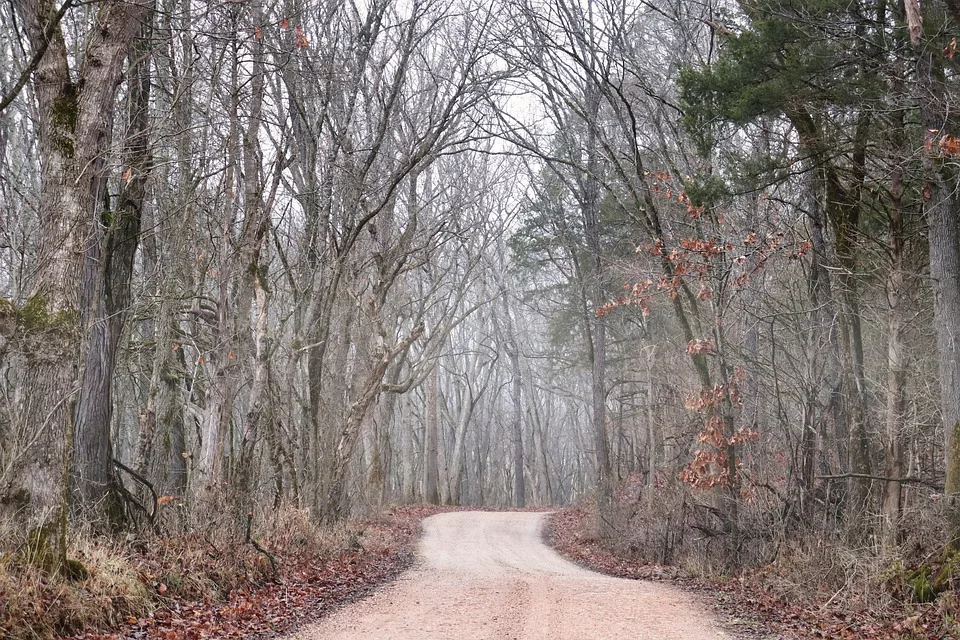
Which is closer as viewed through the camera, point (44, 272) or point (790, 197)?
point (44, 272)

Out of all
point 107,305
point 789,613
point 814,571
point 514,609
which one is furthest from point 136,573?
point 814,571

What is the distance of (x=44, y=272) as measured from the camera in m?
6.70

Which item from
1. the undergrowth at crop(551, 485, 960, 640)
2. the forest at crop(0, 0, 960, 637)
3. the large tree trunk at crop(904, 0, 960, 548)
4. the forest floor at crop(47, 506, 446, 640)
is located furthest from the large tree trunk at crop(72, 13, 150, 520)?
the large tree trunk at crop(904, 0, 960, 548)

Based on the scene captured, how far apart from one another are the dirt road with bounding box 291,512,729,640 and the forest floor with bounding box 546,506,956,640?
42 cm

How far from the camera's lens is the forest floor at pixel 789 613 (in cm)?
733

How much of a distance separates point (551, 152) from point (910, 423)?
50.4 ft

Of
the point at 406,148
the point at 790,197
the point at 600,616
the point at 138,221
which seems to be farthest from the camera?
the point at 406,148

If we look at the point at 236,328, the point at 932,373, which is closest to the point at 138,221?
the point at 236,328

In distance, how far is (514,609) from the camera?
8695 mm

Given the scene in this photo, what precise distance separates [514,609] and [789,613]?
3.13 meters

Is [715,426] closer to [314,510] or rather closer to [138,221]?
[314,510]

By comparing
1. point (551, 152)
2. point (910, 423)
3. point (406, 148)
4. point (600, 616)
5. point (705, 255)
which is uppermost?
point (551, 152)

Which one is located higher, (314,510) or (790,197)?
(790,197)

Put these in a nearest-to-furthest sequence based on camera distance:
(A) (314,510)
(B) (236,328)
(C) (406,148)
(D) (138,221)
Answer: (D) (138,221) < (B) (236,328) < (A) (314,510) < (C) (406,148)
